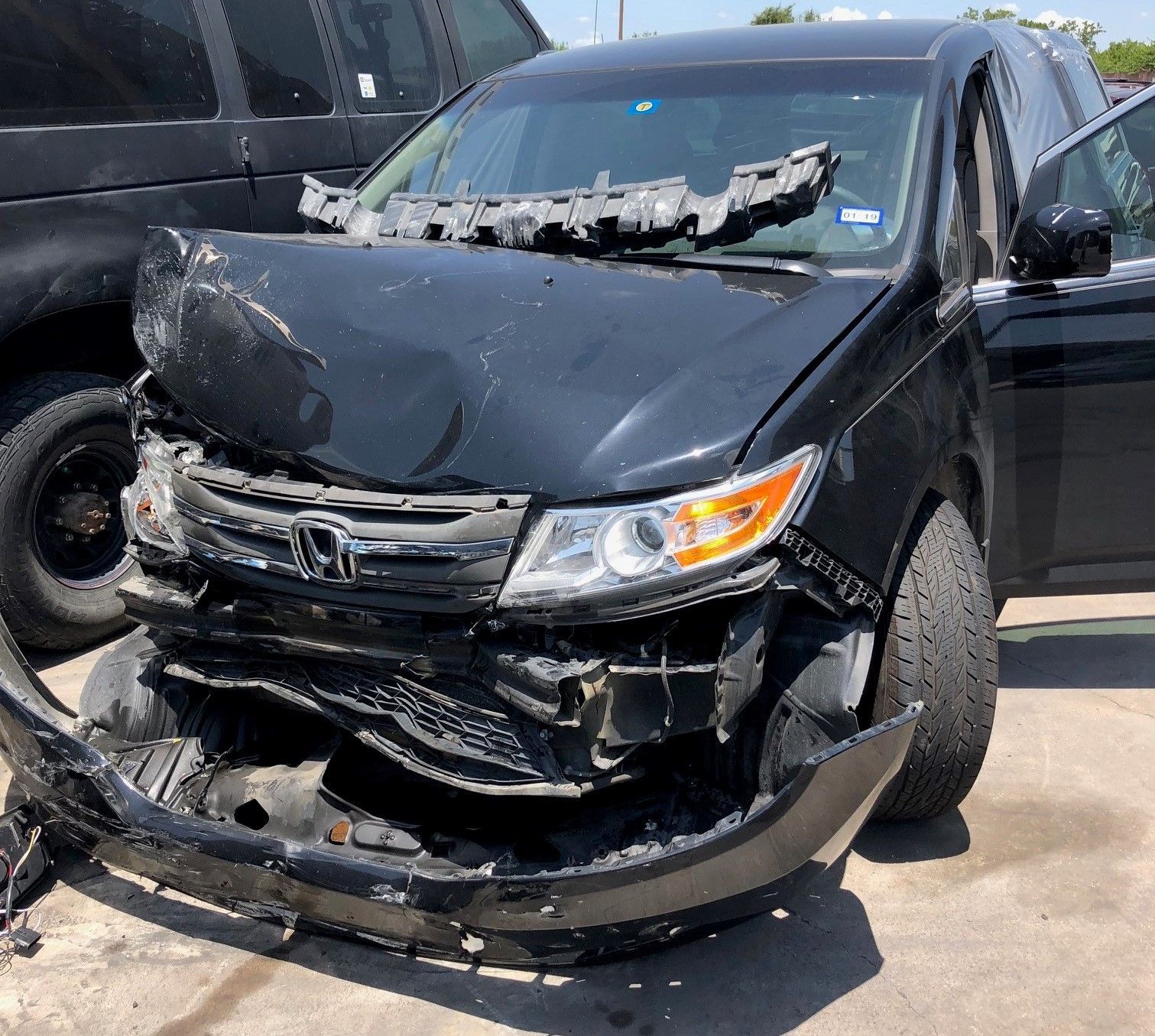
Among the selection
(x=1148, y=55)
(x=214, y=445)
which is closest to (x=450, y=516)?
(x=214, y=445)

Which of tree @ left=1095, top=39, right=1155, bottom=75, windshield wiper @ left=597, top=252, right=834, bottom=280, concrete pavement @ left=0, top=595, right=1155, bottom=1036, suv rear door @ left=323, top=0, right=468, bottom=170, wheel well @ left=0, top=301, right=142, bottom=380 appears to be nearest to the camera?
concrete pavement @ left=0, top=595, right=1155, bottom=1036

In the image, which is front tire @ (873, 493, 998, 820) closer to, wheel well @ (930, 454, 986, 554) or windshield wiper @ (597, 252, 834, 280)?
wheel well @ (930, 454, 986, 554)

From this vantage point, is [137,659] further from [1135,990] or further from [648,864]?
[1135,990]

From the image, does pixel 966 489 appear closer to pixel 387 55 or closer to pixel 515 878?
pixel 515 878

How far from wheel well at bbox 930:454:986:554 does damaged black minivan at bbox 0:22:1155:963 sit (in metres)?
0.02

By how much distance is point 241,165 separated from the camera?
4.17 m

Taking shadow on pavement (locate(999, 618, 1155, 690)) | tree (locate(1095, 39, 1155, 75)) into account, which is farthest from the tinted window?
tree (locate(1095, 39, 1155, 75))

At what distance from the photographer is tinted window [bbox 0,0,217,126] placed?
11.3ft

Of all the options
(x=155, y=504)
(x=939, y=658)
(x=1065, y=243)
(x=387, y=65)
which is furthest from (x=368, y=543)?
(x=387, y=65)

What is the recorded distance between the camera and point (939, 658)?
7.80 feet

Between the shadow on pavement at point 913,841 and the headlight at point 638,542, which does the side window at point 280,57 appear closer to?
the headlight at point 638,542

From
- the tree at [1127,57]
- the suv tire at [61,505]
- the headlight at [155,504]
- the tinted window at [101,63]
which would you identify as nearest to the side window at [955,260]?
the headlight at [155,504]

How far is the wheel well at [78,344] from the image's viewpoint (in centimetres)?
359

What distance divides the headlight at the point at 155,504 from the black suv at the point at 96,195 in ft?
→ 4.51
